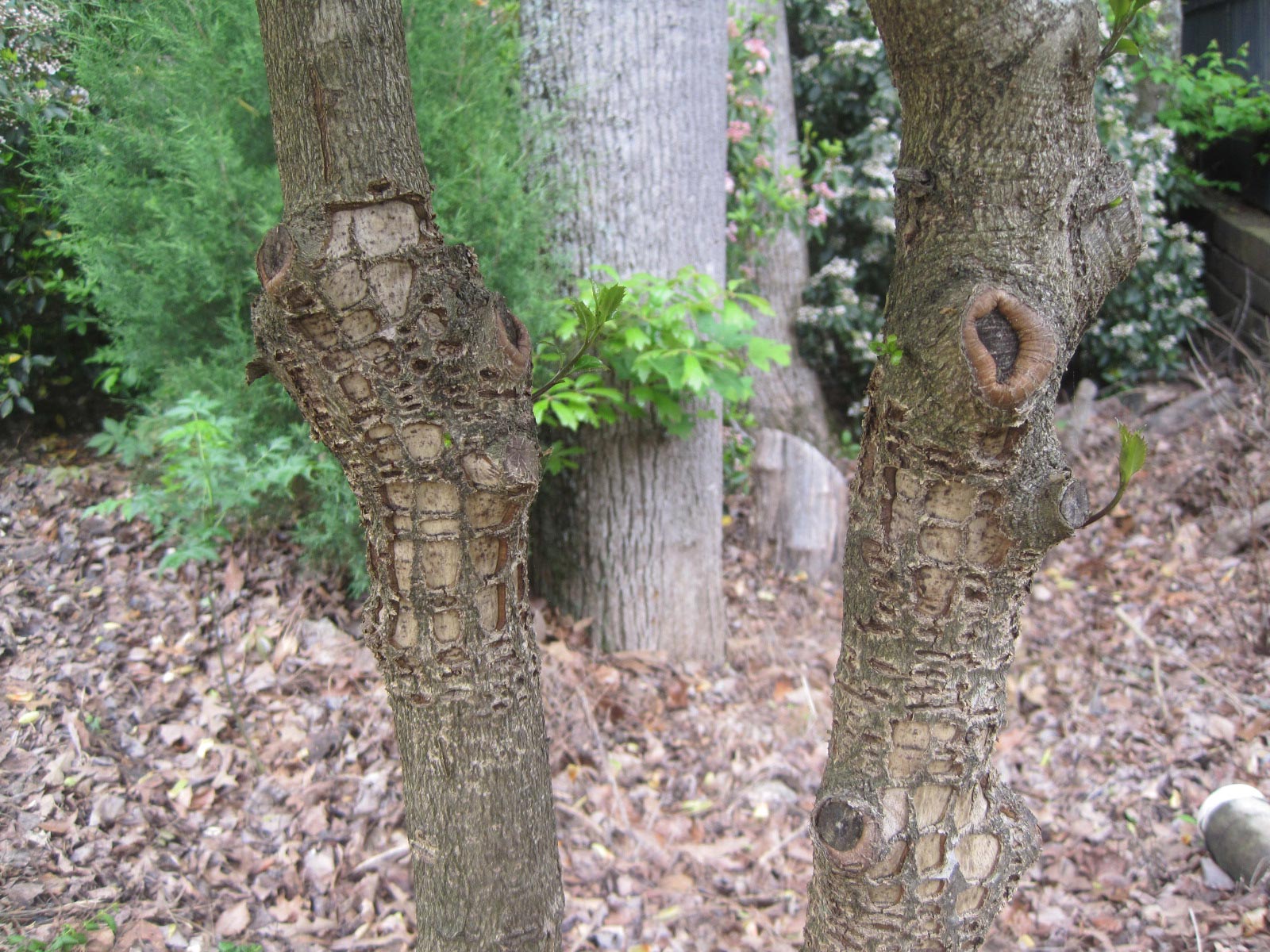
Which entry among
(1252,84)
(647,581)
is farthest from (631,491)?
(1252,84)

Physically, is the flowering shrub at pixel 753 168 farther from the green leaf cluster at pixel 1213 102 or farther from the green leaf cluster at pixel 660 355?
the green leaf cluster at pixel 1213 102

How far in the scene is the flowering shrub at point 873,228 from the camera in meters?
5.70

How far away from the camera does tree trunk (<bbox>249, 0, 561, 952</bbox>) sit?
131 cm

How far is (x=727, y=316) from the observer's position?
125 inches

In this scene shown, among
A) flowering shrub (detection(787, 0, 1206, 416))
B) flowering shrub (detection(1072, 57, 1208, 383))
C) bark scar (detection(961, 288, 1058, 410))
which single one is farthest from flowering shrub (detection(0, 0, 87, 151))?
flowering shrub (detection(1072, 57, 1208, 383))

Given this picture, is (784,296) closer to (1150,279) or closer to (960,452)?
(1150,279)

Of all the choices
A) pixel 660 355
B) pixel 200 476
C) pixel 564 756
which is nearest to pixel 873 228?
pixel 660 355

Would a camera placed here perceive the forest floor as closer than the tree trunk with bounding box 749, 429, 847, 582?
Yes

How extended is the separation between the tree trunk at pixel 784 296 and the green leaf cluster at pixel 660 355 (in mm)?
2146

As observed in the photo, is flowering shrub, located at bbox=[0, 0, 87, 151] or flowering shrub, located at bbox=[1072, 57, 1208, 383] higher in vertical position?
flowering shrub, located at bbox=[0, 0, 87, 151]

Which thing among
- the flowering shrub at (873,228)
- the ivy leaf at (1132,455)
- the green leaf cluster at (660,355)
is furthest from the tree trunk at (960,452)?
the flowering shrub at (873,228)

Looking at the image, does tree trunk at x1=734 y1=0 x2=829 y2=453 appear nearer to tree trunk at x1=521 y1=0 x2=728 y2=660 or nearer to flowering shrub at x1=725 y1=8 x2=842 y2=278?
flowering shrub at x1=725 y1=8 x2=842 y2=278

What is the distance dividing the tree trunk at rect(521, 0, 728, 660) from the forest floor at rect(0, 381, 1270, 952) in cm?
25

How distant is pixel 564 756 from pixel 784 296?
371cm
